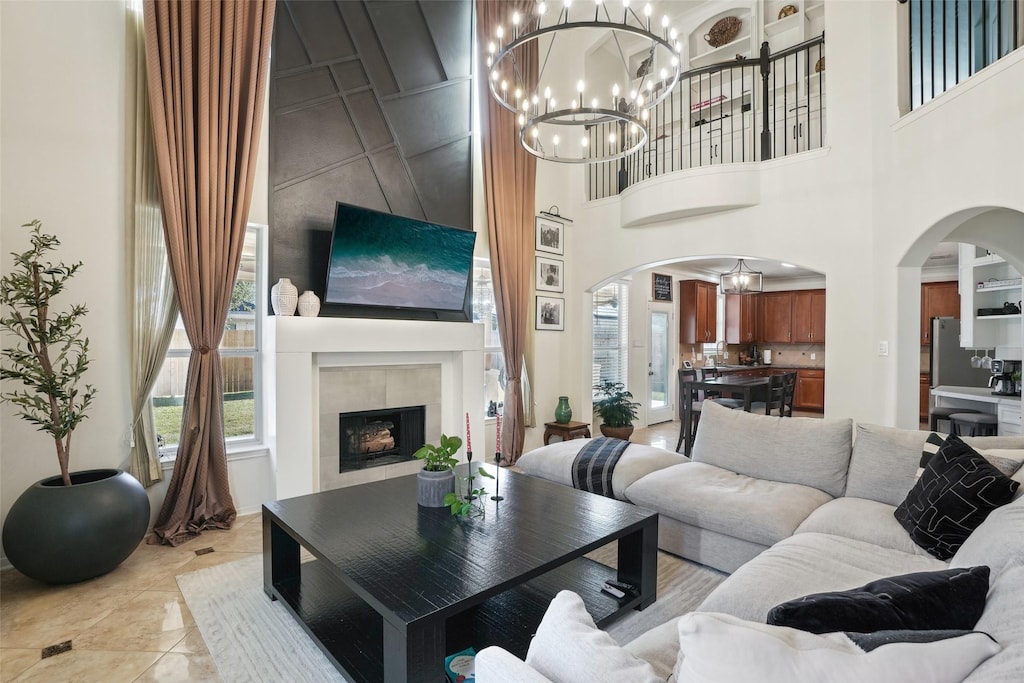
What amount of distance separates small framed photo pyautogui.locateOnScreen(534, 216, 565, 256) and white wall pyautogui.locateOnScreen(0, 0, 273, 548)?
374cm

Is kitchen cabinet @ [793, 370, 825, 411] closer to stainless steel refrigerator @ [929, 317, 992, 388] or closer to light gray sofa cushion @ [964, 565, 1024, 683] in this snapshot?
stainless steel refrigerator @ [929, 317, 992, 388]

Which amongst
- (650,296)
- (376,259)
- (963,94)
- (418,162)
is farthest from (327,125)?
(650,296)

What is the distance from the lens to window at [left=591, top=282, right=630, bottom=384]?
23.2 feet

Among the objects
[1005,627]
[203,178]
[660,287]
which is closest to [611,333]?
[660,287]

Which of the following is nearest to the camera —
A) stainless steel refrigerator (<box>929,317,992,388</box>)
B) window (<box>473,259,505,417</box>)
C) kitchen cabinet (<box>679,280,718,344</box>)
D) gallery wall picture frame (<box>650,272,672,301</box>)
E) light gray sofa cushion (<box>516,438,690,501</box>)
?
light gray sofa cushion (<box>516,438,690,501</box>)

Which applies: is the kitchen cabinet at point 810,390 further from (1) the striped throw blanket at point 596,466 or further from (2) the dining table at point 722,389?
(1) the striped throw blanket at point 596,466

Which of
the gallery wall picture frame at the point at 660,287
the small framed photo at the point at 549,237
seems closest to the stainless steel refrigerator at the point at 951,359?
the gallery wall picture frame at the point at 660,287

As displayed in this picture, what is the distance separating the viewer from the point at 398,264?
170 inches

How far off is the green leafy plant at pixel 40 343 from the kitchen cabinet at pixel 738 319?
908 centimetres

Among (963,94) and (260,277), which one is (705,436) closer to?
(963,94)

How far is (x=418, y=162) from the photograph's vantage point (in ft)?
15.6

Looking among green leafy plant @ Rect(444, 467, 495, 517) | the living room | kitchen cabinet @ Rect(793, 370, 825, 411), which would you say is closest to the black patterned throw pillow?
the living room

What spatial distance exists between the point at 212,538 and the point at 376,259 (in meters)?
2.28

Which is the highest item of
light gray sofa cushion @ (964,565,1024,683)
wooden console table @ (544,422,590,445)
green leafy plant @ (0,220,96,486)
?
green leafy plant @ (0,220,96,486)
